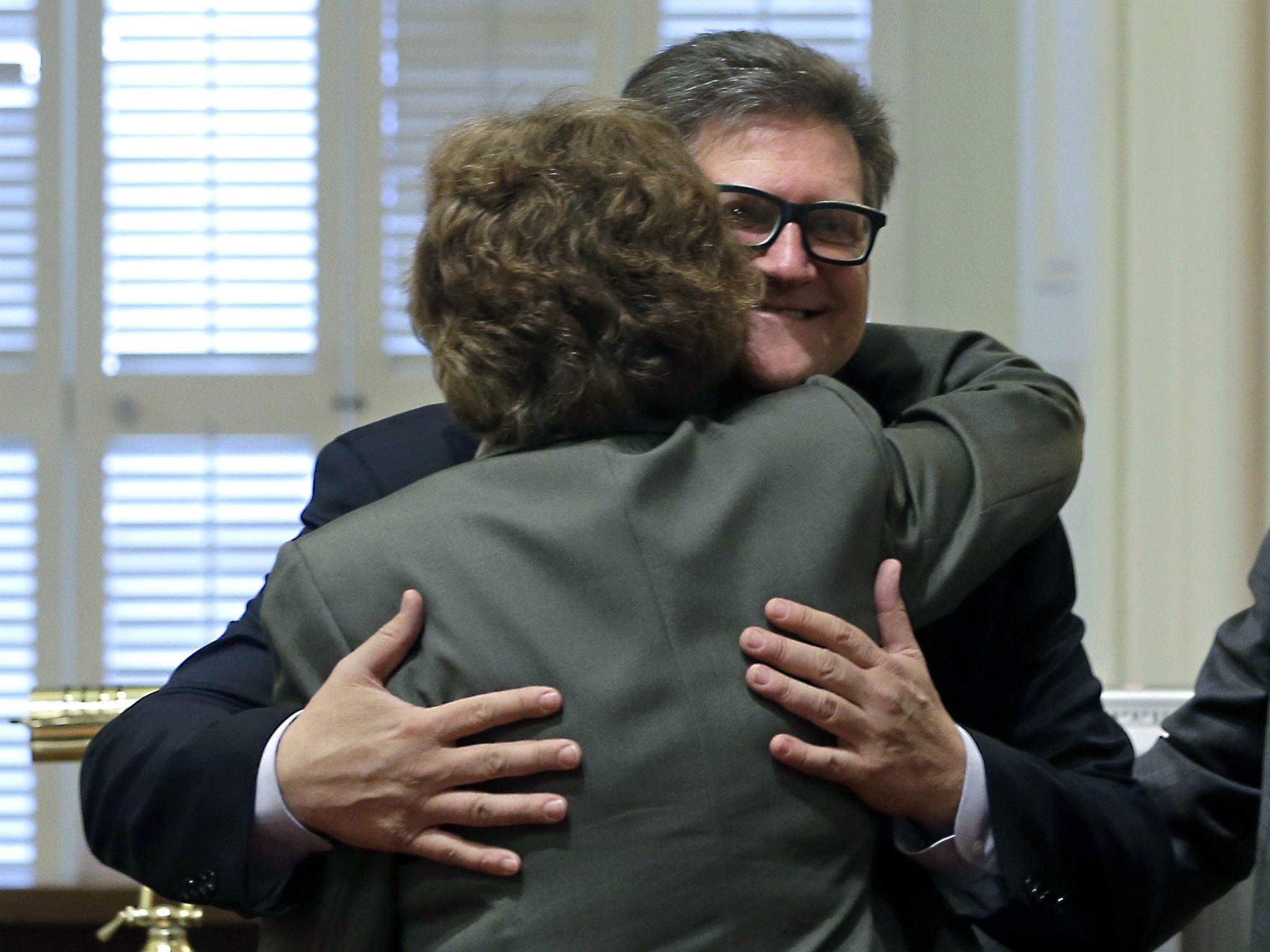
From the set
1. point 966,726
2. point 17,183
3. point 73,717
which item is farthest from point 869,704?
point 17,183

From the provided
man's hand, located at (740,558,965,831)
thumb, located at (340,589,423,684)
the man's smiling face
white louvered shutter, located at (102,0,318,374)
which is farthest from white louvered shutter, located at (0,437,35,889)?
man's hand, located at (740,558,965,831)

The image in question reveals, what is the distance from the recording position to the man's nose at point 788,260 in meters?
1.26

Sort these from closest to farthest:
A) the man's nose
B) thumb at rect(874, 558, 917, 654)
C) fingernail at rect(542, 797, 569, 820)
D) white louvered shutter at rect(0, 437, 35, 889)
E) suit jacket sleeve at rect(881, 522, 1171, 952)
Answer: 1. fingernail at rect(542, 797, 569, 820)
2. thumb at rect(874, 558, 917, 654)
3. suit jacket sleeve at rect(881, 522, 1171, 952)
4. the man's nose
5. white louvered shutter at rect(0, 437, 35, 889)

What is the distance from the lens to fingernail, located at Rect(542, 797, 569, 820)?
3.02 ft

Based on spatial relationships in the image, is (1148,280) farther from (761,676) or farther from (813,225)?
(761,676)

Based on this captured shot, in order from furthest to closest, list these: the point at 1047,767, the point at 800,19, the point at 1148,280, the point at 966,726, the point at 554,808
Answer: the point at 800,19 → the point at 1148,280 → the point at 966,726 → the point at 1047,767 → the point at 554,808

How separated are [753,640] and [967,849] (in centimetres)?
30

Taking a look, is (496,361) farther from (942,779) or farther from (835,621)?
(942,779)

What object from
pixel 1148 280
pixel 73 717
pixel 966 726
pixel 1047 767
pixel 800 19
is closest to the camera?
pixel 1047 767

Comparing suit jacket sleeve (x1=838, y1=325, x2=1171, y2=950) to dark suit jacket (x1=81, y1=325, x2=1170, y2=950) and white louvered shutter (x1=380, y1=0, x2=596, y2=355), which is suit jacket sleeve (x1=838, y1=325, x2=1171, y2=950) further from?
white louvered shutter (x1=380, y1=0, x2=596, y2=355)

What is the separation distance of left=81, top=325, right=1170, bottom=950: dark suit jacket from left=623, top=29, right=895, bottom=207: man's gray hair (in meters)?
0.23

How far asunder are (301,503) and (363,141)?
0.79 m

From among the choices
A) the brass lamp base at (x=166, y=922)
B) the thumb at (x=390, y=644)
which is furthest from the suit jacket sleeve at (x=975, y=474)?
the brass lamp base at (x=166, y=922)

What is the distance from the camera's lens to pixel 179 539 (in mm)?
3008
